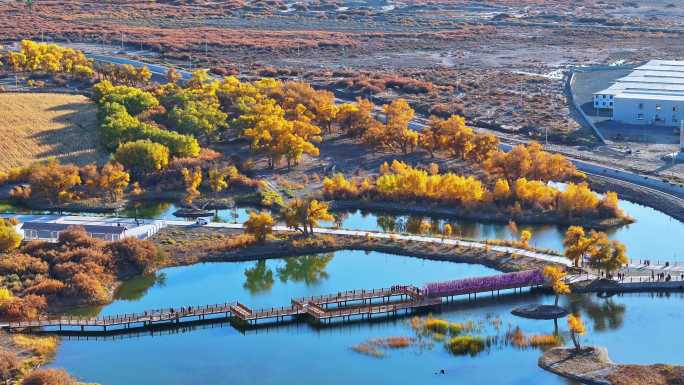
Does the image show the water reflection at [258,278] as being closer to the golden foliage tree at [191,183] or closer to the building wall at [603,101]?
the golden foliage tree at [191,183]

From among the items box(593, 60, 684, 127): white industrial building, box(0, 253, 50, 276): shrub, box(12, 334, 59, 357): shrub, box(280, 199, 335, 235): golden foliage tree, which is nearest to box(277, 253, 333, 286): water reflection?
box(280, 199, 335, 235): golden foliage tree

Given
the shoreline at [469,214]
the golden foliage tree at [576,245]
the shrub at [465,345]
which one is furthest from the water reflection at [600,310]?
the shoreline at [469,214]

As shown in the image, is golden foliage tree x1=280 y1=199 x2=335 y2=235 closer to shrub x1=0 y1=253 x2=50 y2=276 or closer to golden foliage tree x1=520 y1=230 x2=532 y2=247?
golden foliage tree x1=520 y1=230 x2=532 y2=247

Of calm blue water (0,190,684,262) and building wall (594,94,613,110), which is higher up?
building wall (594,94,613,110)

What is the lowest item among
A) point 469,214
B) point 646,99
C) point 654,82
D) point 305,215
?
point 469,214

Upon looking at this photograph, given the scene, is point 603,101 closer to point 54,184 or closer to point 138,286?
point 54,184

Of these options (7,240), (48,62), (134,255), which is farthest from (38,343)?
(48,62)
